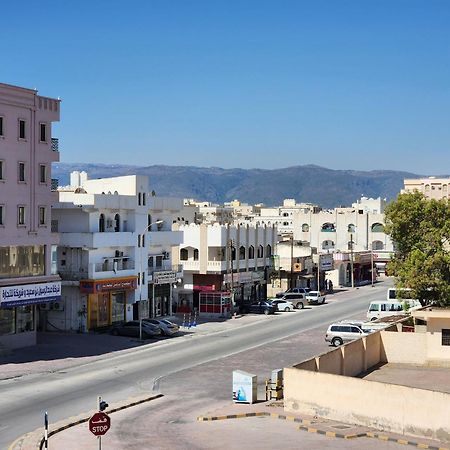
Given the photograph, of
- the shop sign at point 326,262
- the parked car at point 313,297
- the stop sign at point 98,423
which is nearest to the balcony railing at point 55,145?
the stop sign at point 98,423

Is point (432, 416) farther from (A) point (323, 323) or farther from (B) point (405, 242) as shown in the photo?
(A) point (323, 323)

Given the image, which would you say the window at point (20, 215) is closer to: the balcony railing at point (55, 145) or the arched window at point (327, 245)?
the balcony railing at point (55, 145)

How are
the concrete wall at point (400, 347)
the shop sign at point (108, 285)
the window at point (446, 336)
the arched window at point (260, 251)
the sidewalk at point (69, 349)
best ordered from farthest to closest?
the arched window at point (260, 251)
the shop sign at point (108, 285)
the window at point (446, 336)
the concrete wall at point (400, 347)
the sidewalk at point (69, 349)

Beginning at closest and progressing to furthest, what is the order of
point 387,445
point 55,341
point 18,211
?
point 387,445, point 18,211, point 55,341

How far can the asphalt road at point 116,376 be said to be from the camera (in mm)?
35375

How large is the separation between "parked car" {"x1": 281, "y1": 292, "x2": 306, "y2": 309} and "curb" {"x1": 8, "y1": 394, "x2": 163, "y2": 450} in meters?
48.2

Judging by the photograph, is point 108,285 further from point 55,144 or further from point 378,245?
point 378,245

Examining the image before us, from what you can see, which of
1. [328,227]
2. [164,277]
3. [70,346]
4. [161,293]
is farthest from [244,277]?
[328,227]

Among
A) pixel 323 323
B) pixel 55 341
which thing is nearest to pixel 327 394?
pixel 55 341

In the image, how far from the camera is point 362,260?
394 ft

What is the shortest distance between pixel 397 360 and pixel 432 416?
1861 centimetres

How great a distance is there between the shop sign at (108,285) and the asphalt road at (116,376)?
7333 millimetres

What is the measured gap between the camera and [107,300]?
2542 inches

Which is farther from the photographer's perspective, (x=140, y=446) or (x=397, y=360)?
(x=397, y=360)
